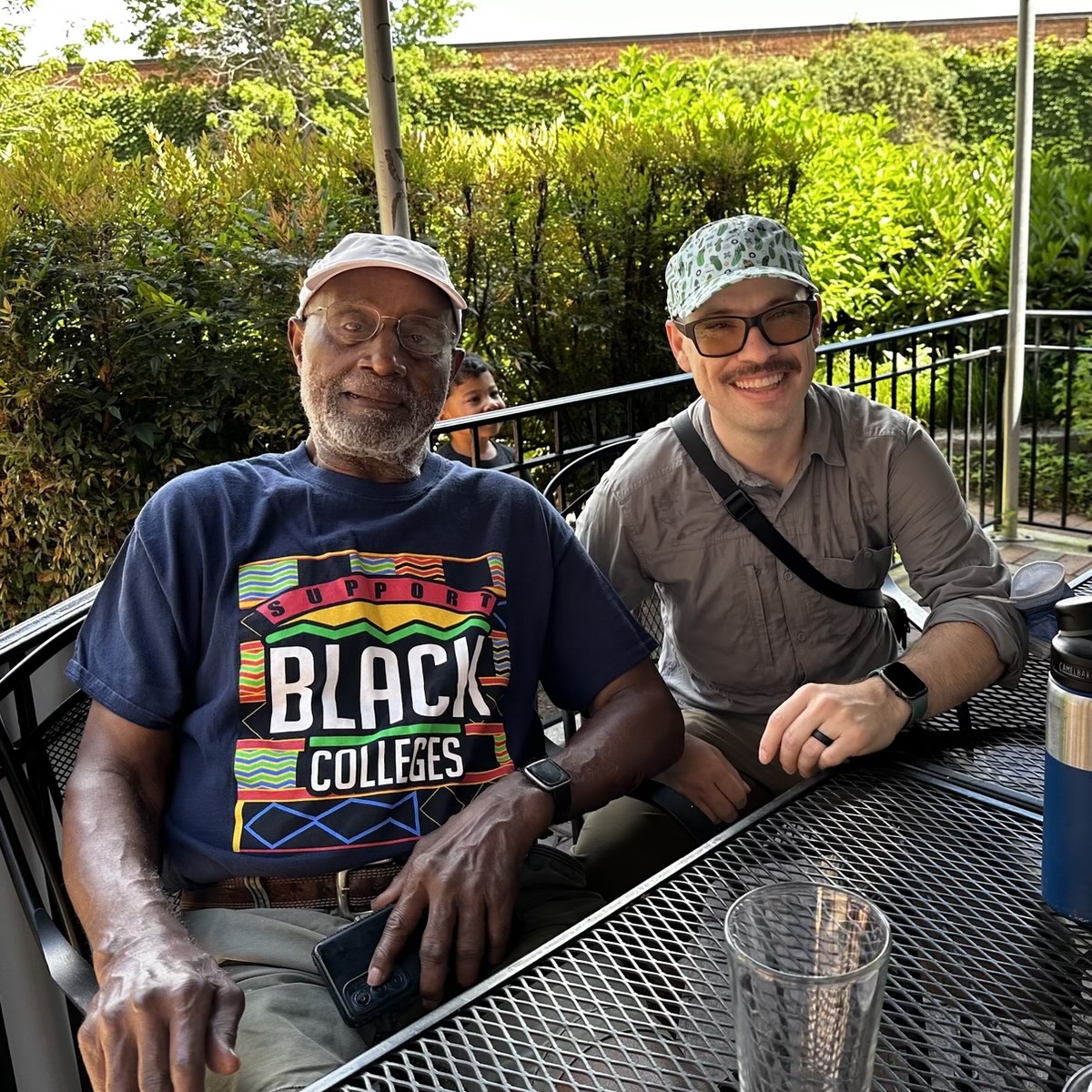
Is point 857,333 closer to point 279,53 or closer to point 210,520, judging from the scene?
point 210,520

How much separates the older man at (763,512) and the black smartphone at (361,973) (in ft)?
1.81

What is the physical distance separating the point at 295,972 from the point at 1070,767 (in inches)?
38.0

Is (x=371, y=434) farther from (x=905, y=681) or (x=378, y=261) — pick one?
(x=905, y=681)

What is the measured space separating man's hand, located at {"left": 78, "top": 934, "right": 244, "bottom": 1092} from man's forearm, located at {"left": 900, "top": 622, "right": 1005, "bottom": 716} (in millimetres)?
992

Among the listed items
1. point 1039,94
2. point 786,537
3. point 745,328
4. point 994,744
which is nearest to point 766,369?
point 745,328

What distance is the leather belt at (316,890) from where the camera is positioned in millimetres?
1479

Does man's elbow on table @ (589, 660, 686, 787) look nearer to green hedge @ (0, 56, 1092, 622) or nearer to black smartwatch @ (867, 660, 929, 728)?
black smartwatch @ (867, 660, 929, 728)

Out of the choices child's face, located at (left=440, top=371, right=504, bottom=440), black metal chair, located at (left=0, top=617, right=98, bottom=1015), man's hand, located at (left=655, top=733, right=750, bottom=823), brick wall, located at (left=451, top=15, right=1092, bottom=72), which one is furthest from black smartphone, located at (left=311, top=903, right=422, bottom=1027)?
brick wall, located at (left=451, top=15, right=1092, bottom=72)

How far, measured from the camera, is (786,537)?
6.52 feet

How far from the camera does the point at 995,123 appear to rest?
17.8 meters

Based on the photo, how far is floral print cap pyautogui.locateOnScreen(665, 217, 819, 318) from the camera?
1.90m

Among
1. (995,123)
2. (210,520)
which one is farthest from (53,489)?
(995,123)

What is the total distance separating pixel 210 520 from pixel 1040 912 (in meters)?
1.22

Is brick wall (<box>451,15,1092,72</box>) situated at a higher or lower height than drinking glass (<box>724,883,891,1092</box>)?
higher
